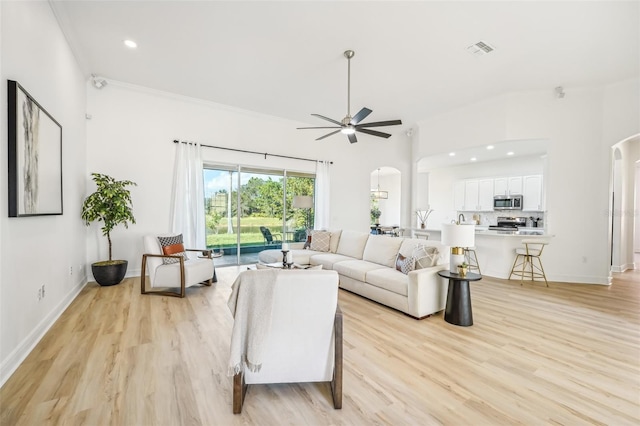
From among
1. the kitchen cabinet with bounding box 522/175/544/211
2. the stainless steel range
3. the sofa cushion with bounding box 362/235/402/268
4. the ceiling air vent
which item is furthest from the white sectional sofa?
the kitchen cabinet with bounding box 522/175/544/211

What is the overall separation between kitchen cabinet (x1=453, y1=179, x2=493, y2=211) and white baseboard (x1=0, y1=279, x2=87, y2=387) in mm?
9419

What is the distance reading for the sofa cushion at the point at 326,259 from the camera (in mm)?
4578

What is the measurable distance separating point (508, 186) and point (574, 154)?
269 cm

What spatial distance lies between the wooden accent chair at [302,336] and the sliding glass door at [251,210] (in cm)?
426

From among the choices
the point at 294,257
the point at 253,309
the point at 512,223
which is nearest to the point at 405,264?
the point at 294,257

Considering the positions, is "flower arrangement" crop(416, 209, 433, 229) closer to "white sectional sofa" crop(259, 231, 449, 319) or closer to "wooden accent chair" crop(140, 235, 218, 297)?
"white sectional sofa" crop(259, 231, 449, 319)

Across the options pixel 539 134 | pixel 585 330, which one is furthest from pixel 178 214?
pixel 539 134

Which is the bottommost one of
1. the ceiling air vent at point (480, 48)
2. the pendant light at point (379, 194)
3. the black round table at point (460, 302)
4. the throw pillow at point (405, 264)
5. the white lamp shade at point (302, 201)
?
the black round table at point (460, 302)

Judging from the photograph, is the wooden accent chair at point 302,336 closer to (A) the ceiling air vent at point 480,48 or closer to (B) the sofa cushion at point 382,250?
(B) the sofa cushion at point 382,250

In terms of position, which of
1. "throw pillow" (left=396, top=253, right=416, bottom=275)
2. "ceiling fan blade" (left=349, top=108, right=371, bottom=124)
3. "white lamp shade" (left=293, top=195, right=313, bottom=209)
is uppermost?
→ "ceiling fan blade" (left=349, top=108, right=371, bottom=124)

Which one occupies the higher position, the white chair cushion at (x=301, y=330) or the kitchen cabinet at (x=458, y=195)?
the kitchen cabinet at (x=458, y=195)

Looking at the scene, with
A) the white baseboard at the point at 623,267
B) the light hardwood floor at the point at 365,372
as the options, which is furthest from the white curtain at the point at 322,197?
the white baseboard at the point at 623,267

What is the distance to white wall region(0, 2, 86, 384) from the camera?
80.0 inches

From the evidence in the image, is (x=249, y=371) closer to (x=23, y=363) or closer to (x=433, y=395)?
(x=433, y=395)
